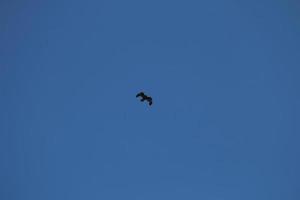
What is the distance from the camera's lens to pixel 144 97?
23.4 m
